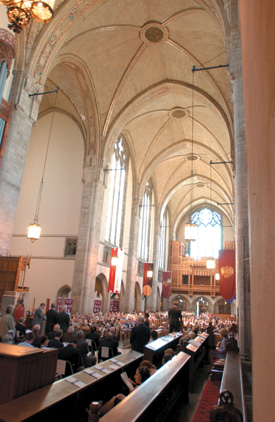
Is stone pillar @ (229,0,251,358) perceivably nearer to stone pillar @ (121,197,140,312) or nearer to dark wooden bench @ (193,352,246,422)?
dark wooden bench @ (193,352,246,422)

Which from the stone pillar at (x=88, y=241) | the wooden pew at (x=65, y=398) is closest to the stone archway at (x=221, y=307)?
the stone pillar at (x=88, y=241)

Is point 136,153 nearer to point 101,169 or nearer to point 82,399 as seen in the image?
point 101,169

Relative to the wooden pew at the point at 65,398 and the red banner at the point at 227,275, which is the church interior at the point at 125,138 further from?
the wooden pew at the point at 65,398

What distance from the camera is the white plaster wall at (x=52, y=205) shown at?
642 inches

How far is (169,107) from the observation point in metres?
20.1

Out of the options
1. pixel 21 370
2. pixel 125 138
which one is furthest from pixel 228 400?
pixel 125 138

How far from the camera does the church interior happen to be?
1.79 ft

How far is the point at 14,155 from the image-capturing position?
980 cm

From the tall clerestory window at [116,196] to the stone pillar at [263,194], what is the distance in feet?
61.4

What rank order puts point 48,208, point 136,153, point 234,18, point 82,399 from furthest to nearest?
point 136,153 → point 48,208 → point 234,18 → point 82,399

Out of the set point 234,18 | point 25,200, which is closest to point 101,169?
point 25,200

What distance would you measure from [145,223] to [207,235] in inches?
482

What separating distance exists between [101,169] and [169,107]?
21.6 ft

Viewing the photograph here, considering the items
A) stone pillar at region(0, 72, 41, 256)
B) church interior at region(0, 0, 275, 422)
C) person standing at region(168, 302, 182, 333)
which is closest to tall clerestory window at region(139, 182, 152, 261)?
church interior at region(0, 0, 275, 422)
